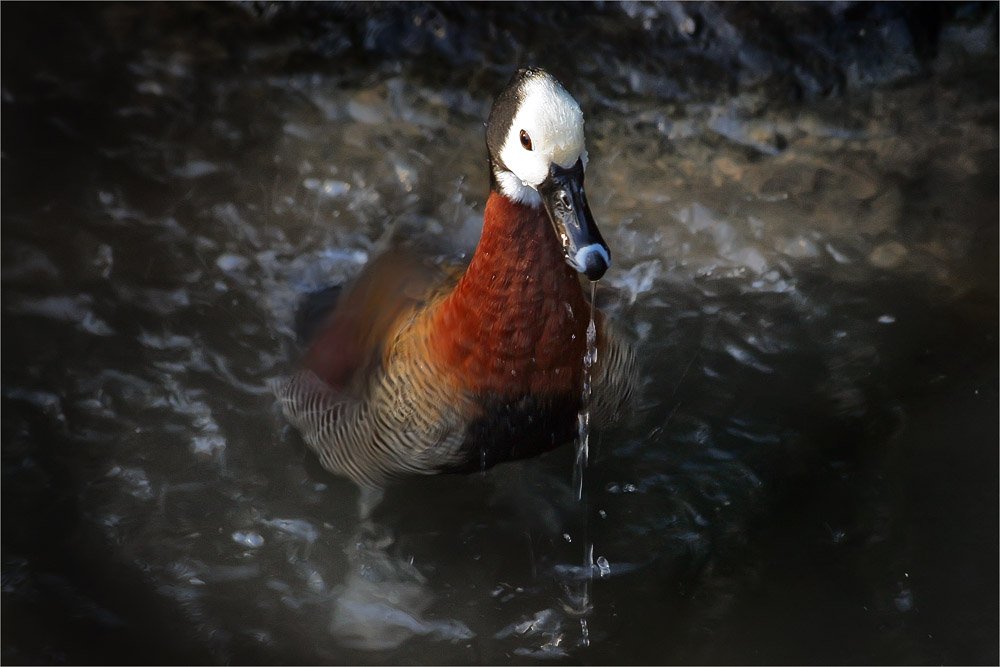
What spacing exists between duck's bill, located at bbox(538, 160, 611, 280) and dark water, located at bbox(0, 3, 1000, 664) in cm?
76

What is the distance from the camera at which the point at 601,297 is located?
2730mm

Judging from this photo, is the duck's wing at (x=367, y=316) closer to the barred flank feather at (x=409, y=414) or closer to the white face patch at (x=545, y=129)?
the barred flank feather at (x=409, y=414)

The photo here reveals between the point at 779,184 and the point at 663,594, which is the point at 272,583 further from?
the point at 779,184

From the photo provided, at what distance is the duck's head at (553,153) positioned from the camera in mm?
1923

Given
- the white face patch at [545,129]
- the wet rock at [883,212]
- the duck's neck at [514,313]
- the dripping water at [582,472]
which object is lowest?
the dripping water at [582,472]

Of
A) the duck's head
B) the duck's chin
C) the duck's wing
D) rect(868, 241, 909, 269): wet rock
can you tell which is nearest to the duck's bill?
the duck's head

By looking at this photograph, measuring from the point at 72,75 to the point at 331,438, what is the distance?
67.4 inches

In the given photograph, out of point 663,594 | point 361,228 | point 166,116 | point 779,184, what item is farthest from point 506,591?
point 166,116

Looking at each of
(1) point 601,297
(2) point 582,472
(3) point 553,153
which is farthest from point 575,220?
(2) point 582,472

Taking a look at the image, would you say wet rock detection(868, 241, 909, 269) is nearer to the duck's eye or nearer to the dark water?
the dark water

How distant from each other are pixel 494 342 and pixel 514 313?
0.26 feet

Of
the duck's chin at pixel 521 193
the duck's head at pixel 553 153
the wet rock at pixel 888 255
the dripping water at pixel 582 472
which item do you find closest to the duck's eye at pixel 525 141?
the duck's head at pixel 553 153

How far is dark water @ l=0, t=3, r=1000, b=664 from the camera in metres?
2.40

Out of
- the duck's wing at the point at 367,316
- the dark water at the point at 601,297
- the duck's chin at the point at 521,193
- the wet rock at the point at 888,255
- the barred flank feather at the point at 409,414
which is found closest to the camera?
the duck's chin at the point at 521,193
